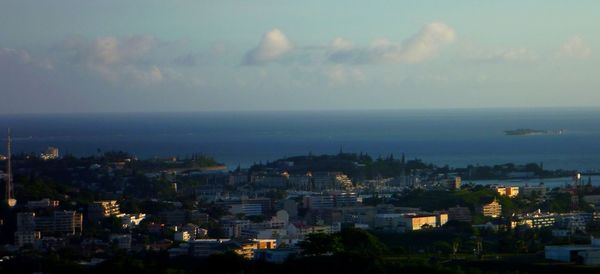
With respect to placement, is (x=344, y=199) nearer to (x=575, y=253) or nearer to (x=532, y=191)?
(x=532, y=191)

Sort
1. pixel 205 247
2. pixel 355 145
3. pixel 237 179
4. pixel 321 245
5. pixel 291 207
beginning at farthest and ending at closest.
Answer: pixel 355 145 → pixel 237 179 → pixel 291 207 → pixel 205 247 → pixel 321 245

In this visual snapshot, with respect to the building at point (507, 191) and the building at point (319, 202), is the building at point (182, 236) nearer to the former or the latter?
the building at point (319, 202)

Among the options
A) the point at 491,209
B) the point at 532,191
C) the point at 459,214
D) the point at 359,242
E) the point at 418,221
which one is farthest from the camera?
the point at 532,191

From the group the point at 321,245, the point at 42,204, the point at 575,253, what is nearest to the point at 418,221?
the point at 42,204

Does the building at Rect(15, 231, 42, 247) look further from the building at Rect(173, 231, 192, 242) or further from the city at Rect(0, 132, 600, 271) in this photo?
the building at Rect(173, 231, 192, 242)

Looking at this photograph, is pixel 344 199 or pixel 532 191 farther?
pixel 532 191

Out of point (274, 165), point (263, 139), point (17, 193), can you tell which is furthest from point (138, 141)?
point (17, 193)
